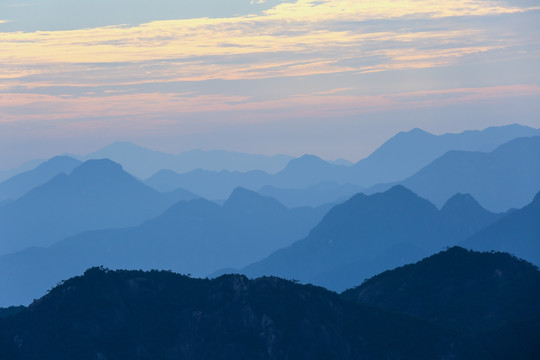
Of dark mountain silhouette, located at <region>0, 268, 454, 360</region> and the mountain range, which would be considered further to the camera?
the mountain range

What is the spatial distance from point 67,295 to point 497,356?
288 ft

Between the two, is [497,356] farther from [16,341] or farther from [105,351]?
[16,341]

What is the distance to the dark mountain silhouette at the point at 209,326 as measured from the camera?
181 metres

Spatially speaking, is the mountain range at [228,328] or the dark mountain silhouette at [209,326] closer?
the dark mountain silhouette at [209,326]

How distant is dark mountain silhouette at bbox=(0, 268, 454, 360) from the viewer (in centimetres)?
18112

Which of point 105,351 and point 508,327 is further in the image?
point 508,327

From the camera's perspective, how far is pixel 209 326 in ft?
611

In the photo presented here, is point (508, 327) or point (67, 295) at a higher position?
point (67, 295)

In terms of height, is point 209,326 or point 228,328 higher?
point 209,326

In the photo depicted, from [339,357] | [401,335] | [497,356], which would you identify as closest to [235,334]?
[339,357]

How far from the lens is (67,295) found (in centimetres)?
19262

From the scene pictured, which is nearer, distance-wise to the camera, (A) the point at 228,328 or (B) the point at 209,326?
(A) the point at 228,328

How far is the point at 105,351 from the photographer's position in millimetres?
178750

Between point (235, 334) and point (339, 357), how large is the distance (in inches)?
822
